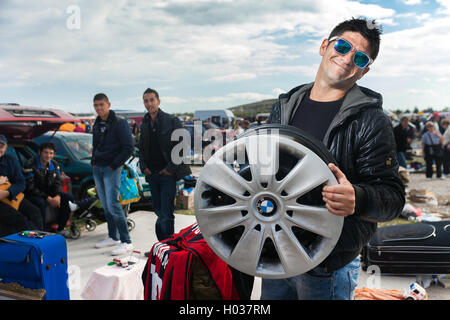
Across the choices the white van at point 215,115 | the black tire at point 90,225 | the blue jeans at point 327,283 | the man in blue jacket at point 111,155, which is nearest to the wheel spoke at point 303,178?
the blue jeans at point 327,283

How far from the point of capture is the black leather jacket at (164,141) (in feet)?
12.7

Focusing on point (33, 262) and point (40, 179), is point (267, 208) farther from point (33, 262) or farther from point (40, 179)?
point (40, 179)

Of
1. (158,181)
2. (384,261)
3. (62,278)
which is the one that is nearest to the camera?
(62,278)

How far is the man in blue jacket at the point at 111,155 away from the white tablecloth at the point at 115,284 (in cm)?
131

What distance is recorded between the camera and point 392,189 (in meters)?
1.16

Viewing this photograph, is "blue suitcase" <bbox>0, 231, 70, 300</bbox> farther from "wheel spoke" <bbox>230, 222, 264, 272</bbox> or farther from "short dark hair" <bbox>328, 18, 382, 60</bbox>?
"short dark hair" <bbox>328, 18, 382, 60</bbox>

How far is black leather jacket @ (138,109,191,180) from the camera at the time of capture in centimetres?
388

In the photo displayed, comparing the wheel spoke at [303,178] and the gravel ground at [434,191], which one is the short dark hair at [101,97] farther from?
the gravel ground at [434,191]

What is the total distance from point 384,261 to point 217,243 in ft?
9.95

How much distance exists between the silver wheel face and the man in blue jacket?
122 inches

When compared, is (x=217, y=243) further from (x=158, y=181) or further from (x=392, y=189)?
(x=158, y=181)

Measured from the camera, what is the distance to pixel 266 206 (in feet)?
3.91
